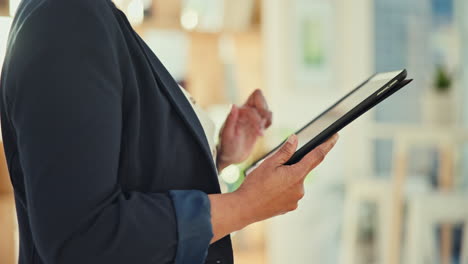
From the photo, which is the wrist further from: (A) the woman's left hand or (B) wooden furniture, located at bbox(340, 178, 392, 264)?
(B) wooden furniture, located at bbox(340, 178, 392, 264)

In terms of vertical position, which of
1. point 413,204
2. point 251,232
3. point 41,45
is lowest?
point 251,232

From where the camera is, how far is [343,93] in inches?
151

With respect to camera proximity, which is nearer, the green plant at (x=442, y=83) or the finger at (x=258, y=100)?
the finger at (x=258, y=100)

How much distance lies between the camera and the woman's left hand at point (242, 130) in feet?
4.00

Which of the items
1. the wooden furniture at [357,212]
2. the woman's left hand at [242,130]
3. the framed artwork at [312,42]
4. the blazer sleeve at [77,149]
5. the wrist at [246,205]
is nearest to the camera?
the blazer sleeve at [77,149]

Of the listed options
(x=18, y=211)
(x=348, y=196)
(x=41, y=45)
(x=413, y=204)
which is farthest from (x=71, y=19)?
(x=348, y=196)

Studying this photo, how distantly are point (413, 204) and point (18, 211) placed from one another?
265 cm

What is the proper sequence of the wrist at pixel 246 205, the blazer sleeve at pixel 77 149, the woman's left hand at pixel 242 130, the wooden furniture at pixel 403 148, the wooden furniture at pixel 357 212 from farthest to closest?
the wooden furniture at pixel 357 212 < the wooden furniture at pixel 403 148 < the woman's left hand at pixel 242 130 < the wrist at pixel 246 205 < the blazer sleeve at pixel 77 149

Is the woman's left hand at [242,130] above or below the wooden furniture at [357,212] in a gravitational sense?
above

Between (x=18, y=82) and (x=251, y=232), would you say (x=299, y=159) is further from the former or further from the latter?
(x=251, y=232)

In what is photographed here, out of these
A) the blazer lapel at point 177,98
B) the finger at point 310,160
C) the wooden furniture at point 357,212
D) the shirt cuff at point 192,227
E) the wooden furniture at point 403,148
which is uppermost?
the blazer lapel at point 177,98

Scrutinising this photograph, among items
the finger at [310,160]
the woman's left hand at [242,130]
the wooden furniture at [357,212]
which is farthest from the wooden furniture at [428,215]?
the finger at [310,160]

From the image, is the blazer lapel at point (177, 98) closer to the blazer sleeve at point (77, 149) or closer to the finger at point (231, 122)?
the blazer sleeve at point (77, 149)

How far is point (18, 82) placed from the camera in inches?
28.0
